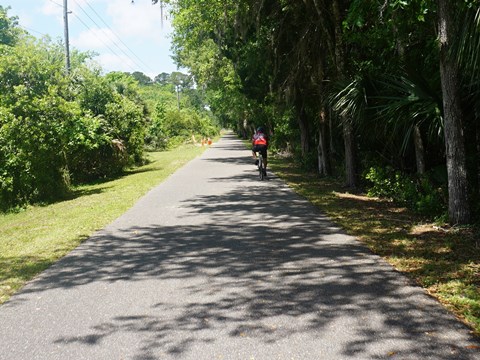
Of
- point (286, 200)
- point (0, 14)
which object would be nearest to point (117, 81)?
point (286, 200)

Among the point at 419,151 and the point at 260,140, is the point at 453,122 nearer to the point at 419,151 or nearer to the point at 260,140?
the point at 419,151

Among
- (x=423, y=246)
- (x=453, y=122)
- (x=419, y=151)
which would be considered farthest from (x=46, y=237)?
(x=419, y=151)

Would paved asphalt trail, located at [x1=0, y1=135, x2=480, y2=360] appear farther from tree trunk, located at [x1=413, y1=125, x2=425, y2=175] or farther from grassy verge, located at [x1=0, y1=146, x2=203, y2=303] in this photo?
tree trunk, located at [x1=413, y1=125, x2=425, y2=175]

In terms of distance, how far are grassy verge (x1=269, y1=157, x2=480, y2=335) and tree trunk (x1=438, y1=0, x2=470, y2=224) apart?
1.52 feet

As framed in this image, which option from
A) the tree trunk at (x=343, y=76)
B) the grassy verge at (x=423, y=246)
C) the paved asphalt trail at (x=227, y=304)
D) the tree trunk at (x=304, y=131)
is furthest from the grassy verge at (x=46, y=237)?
the tree trunk at (x=304, y=131)

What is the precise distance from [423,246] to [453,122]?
83.9 inches

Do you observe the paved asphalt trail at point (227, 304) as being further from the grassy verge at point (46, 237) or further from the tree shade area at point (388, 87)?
the tree shade area at point (388, 87)

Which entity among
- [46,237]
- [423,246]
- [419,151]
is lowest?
[423,246]

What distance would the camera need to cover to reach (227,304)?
4.65 meters

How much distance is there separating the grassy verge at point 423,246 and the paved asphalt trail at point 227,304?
237 millimetres

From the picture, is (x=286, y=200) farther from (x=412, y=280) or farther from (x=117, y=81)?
(x=117, y=81)

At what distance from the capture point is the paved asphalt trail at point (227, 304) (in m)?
3.70

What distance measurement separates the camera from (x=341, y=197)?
462 inches

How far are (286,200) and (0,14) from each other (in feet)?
267
